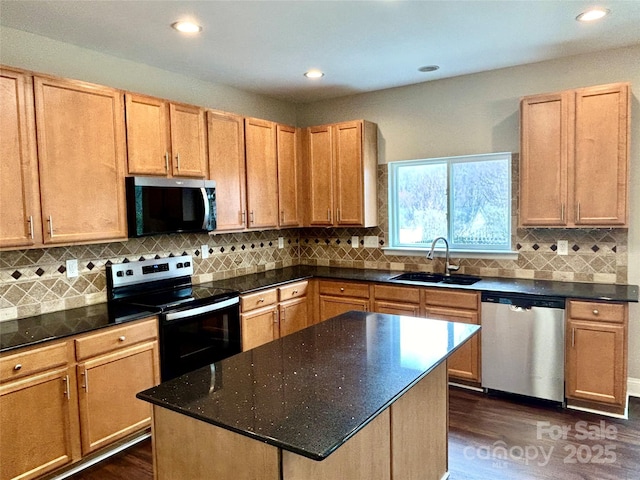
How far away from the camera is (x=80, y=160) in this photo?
2859 millimetres

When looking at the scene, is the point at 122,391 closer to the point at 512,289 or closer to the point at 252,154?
the point at 252,154

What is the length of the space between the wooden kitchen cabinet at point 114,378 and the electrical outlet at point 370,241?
7.96 feet

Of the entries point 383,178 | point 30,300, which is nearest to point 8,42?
point 30,300

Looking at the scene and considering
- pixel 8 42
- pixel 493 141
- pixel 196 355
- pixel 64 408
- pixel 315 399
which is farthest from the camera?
pixel 493 141

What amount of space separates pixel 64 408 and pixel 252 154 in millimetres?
2486

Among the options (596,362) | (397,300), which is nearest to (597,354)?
(596,362)

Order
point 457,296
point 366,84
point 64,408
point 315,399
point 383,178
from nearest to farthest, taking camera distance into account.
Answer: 1. point 315,399
2. point 64,408
3. point 457,296
4. point 366,84
5. point 383,178

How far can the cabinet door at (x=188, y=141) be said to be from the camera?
3438 mm

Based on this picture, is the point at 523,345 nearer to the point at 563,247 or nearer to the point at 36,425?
A: the point at 563,247

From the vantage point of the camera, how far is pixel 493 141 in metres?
4.01

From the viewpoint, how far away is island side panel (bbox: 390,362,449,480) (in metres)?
1.98

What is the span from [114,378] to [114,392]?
9 centimetres

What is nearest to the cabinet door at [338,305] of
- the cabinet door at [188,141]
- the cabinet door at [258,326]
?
the cabinet door at [258,326]

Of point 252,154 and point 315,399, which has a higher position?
point 252,154
